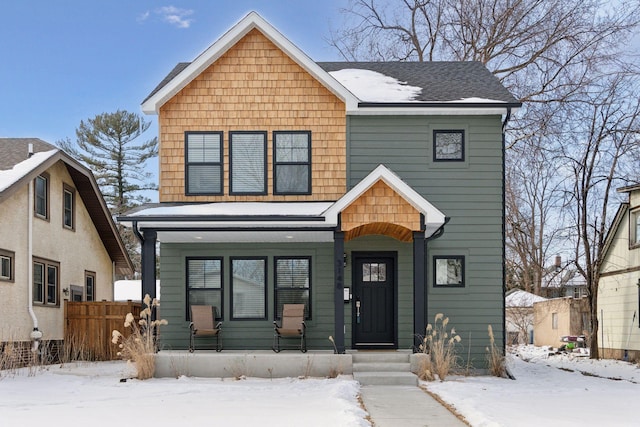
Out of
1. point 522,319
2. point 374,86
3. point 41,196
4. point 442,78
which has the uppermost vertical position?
point 442,78

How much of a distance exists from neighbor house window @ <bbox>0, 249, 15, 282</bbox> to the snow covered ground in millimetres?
2264

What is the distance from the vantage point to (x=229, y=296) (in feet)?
47.9

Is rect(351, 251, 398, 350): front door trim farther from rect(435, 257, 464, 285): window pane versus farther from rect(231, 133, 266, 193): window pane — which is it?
rect(231, 133, 266, 193): window pane

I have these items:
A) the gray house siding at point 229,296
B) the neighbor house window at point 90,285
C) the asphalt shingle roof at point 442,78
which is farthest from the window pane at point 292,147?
the neighbor house window at point 90,285

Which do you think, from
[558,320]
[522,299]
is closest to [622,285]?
[558,320]

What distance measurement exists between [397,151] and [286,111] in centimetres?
233

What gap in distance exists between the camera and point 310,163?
571 inches

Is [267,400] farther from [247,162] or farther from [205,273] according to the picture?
[247,162]

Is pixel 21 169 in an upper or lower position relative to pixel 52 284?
upper

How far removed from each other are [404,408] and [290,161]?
654 centimetres

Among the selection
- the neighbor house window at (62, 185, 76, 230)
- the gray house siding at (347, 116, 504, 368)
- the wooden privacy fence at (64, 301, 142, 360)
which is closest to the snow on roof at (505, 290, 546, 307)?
the gray house siding at (347, 116, 504, 368)

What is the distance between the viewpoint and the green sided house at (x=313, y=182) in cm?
1445

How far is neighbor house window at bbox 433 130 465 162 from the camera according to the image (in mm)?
14602

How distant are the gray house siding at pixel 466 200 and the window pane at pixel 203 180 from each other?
8.68 feet
